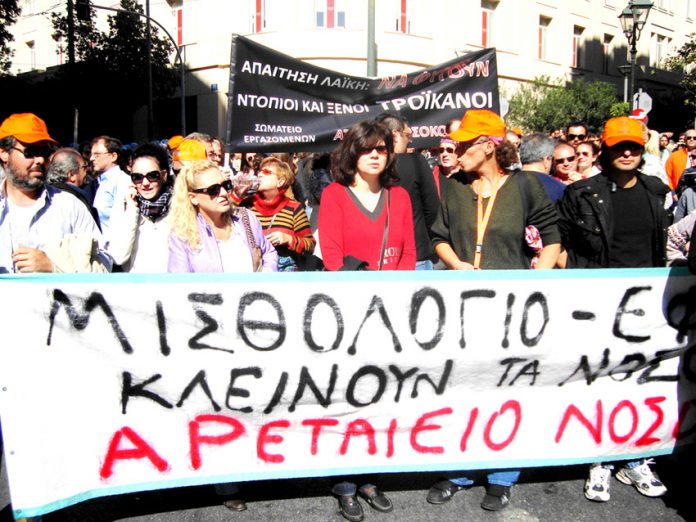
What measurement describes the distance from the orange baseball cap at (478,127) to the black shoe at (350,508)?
1.93 meters

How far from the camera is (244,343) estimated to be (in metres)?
3.17

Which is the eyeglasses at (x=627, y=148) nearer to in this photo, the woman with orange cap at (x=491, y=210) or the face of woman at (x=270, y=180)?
the woman with orange cap at (x=491, y=210)

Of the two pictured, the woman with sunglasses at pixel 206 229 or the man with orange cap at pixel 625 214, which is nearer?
the woman with sunglasses at pixel 206 229

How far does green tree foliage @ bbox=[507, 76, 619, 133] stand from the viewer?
23.2 metres

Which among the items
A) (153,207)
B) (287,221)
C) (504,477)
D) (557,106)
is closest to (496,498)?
(504,477)

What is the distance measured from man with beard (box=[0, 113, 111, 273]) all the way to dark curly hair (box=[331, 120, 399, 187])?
136 centimetres

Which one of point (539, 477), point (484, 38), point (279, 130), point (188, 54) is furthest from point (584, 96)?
point (539, 477)

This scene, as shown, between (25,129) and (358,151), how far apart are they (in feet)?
5.71

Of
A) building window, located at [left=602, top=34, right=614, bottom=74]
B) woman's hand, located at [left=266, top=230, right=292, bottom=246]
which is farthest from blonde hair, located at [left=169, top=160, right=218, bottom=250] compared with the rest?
building window, located at [left=602, top=34, right=614, bottom=74]

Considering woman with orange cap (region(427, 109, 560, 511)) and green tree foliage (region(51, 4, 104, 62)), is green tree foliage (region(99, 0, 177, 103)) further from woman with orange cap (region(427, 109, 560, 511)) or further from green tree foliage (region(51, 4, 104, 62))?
woman with orange cap (region(427, 109, 560, 511))

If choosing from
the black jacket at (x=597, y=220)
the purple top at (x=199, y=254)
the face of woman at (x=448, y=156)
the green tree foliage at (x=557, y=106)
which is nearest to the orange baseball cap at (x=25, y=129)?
the purple top at (x=199, y=254)

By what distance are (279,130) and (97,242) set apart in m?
2.31

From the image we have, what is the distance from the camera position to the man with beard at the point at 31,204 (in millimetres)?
3500

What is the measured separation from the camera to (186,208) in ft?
11.8
